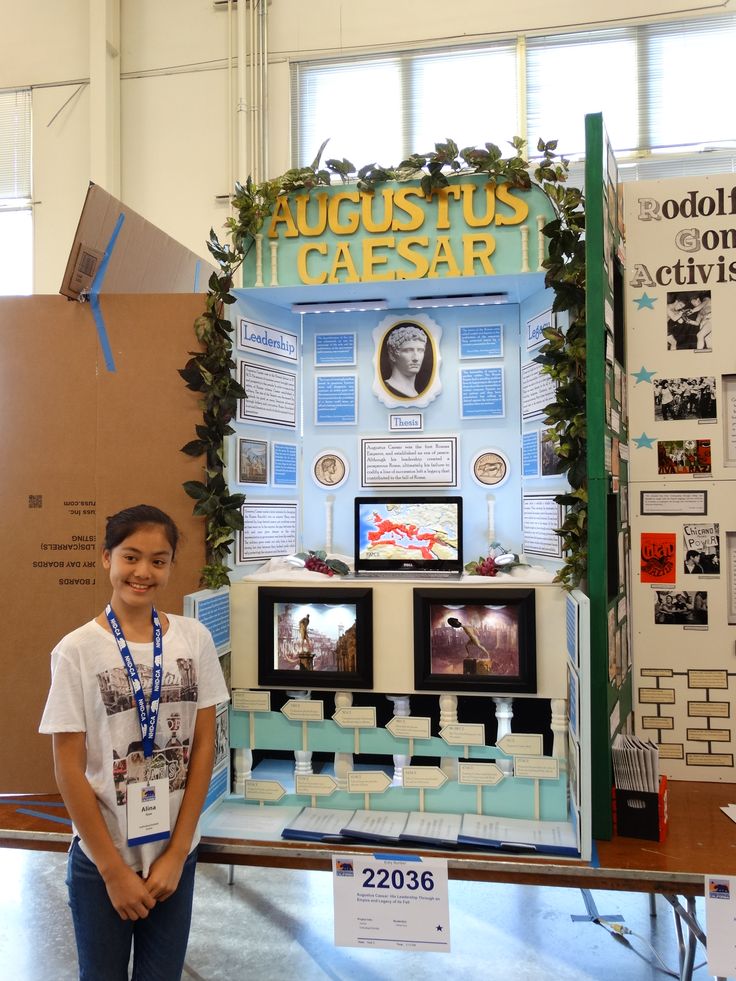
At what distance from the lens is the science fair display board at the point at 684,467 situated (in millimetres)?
2598

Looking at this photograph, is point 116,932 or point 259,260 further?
point 259,260

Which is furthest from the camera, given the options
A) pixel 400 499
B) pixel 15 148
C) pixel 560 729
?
pixel 15 148

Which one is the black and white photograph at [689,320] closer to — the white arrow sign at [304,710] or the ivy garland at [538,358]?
the ivy garland at [538,358]

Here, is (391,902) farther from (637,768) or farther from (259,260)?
(259,260)

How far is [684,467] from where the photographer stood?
2629 mm

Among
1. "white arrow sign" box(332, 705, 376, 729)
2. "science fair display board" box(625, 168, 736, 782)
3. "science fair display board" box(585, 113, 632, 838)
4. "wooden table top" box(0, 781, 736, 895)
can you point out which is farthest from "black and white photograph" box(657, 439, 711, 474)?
"white arrow sign" box(332, 705, 376, 729)

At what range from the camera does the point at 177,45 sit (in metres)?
5.38

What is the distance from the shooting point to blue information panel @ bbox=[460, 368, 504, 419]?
291cm

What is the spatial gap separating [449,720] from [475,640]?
0.86ft

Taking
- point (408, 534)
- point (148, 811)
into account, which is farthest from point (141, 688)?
point (408, 534)

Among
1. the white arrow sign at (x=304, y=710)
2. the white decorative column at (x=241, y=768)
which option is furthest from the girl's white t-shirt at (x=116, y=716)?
the white decorative column at (x=241, y=768)

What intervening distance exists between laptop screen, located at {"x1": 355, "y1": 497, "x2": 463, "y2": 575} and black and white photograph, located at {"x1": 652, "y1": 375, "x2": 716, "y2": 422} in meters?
0.78

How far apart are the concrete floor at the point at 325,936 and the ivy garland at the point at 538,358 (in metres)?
1.36

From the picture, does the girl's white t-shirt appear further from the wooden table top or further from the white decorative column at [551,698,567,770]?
the white decorative column at [551,698,567,770]
